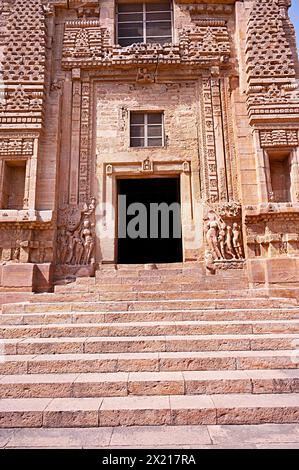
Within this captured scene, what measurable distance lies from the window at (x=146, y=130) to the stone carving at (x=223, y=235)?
9.82 ft

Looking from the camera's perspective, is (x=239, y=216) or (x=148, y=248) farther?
(x=148, y=248)

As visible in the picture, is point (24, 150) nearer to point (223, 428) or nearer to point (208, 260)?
point (208, 260)

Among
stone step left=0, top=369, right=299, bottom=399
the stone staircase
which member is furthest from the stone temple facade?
stone step left=0, top=369, right=299, bottom=399

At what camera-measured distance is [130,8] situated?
461 inches

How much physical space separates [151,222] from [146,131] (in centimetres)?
307

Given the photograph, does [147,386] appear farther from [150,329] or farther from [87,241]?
[87,241]

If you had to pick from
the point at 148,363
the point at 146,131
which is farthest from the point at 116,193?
the point at 148,363

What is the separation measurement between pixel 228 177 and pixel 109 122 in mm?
4285

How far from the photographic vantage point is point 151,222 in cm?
1009

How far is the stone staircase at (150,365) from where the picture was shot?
3207mm

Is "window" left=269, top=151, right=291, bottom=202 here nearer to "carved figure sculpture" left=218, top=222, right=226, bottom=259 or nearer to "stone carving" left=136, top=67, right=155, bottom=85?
"carved figure sculpture" left=218, top=222, right=226, bottom=259

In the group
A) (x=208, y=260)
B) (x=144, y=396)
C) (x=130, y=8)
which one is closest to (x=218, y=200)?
(x=208, y=260)

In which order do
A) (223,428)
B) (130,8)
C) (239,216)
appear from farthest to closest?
1. (130,8)
2. (239,216)
3. (223,428)

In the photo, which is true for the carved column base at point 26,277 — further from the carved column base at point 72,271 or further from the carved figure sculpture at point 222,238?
A: the carved figure sculpture at point 222,238
